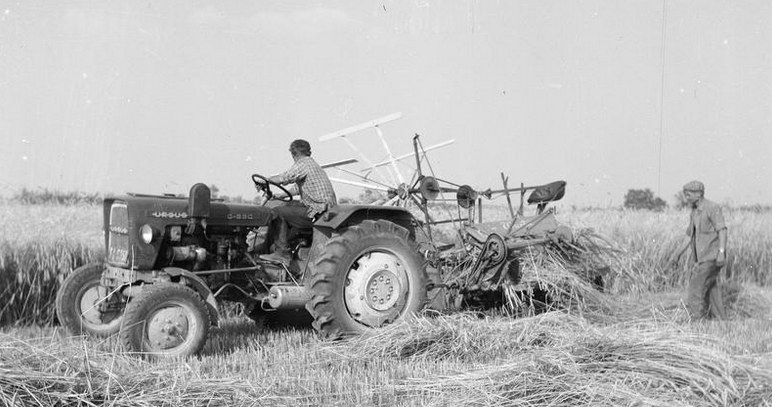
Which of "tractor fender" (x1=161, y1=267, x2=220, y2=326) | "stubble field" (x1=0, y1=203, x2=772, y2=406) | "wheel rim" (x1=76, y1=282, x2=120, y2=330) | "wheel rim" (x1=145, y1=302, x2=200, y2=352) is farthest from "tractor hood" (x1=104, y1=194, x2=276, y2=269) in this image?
"stubble field" (x1=0, y1=203, x2=772, y2=406)

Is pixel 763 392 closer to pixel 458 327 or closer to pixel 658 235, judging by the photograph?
pixel 458 327

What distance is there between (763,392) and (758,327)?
365cm

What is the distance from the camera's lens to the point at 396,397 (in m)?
4.21

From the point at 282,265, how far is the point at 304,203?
0.60m

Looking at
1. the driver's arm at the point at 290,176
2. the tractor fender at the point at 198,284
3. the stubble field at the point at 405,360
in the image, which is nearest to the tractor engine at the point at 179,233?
the tractor fender at the point at 198,284

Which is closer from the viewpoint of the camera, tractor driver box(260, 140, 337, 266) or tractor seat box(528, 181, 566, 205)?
tractor driver box(260, 140, 337, 266)

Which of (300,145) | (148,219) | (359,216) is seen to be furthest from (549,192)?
(148,219)

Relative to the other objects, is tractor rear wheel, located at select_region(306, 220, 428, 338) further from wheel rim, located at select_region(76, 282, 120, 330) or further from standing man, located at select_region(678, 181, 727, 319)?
standing man, located at select_region(678, 181, 727, 319)

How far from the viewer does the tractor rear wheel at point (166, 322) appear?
5.38m

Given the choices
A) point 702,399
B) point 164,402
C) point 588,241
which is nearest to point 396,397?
point 164,402

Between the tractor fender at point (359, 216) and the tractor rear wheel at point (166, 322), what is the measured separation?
132 centimetres

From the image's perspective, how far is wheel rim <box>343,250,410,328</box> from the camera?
6.46 m

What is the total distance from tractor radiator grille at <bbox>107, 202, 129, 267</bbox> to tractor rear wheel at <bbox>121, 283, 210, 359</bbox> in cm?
56

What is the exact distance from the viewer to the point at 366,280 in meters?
6.51
